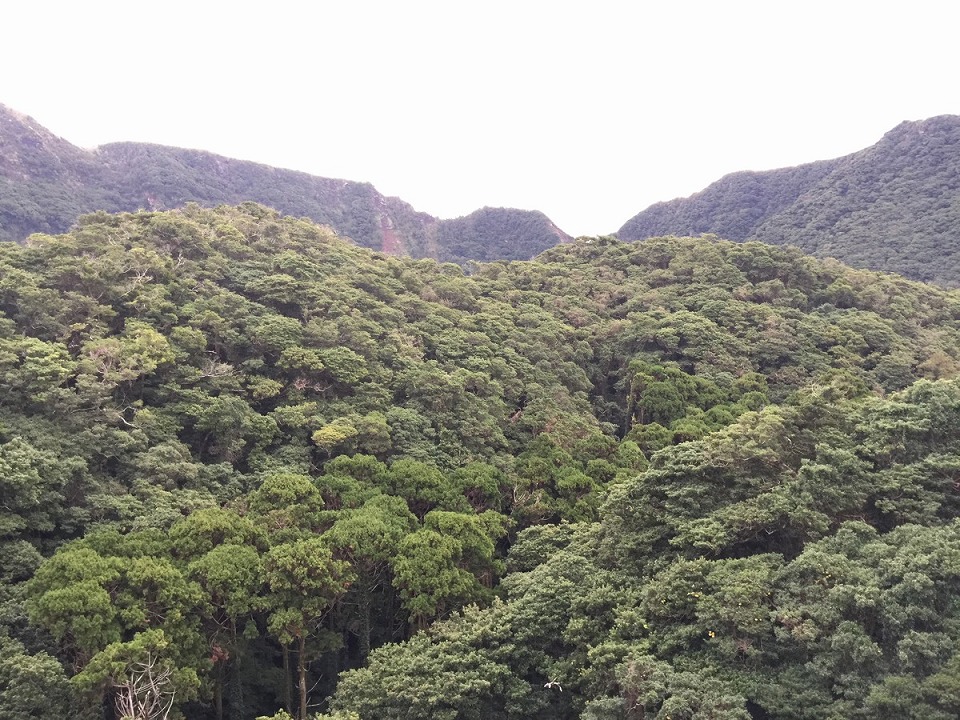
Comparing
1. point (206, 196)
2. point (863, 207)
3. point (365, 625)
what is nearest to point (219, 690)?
point (365, 625)

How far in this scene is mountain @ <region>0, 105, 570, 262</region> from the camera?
59.0 m

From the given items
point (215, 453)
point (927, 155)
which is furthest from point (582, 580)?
point (927, 155)

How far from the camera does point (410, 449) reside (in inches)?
776

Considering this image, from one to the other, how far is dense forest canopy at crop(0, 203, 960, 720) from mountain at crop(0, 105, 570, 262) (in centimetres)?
4145

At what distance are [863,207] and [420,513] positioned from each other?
61.1 metres

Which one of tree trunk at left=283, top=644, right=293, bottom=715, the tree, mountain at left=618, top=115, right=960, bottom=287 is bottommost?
tree trunk at left=283, top=644, right=293, bottom=715

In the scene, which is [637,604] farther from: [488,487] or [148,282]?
[148,282]

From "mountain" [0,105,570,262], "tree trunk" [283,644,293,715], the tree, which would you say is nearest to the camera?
the tree

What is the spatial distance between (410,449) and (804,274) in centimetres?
2772

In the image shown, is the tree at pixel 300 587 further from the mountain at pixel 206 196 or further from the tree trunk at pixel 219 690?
the mountain at pixel 206 196

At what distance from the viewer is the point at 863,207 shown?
→ 6000 centimetres

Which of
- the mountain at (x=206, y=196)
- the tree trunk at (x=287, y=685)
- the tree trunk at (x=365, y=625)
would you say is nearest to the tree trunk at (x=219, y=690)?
the tree trunk at (x=287, y=685)

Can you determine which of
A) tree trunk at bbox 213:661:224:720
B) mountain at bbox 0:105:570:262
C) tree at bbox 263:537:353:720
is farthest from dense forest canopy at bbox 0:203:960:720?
mountain at bbox 0:105:570:262

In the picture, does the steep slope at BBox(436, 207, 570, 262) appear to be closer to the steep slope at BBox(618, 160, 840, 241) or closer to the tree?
the steep slope at BBox(618, 160, 840, 241)
